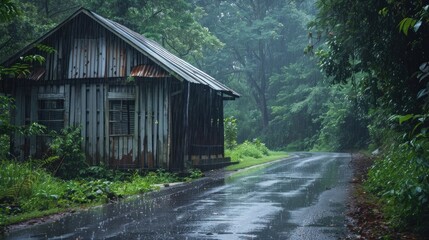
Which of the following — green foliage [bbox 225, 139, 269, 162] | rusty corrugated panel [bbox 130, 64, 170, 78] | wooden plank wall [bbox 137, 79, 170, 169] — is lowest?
green foliage [bbox 225, 139, 269, 162]

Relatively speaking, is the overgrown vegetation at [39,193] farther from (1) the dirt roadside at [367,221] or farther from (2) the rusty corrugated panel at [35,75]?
(2) the rusty corrugated panel at [35,75]

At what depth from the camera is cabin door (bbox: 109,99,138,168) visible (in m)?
18.7

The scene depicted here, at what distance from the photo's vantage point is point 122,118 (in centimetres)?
1905

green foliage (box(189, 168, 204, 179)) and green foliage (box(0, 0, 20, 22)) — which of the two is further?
green foliage (box(189, 168, 204, 179))

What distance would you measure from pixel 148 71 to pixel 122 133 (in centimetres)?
285

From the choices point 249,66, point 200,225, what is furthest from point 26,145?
point 249,66

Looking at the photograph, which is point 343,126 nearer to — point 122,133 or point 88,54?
point 122,133

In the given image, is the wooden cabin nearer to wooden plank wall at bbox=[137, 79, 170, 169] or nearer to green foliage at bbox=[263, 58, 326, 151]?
wooden plank wall at bbox=[137, 79, 170, 169]

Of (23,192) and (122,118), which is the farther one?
(122,118)

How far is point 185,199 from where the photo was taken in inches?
458

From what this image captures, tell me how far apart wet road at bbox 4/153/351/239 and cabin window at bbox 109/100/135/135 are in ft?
21.9

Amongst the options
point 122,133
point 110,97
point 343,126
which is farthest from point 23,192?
point 343,126

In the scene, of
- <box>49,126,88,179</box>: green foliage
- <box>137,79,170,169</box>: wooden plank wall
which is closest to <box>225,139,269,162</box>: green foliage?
<box>137,79,170,169</box>: wooden plank wall

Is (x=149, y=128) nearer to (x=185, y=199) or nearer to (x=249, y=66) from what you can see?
(x=185, y=199)
